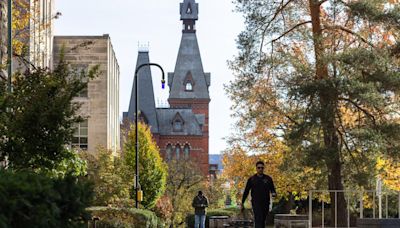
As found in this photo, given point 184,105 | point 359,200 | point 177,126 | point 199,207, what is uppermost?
point 184,105

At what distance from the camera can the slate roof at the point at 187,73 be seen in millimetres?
180125

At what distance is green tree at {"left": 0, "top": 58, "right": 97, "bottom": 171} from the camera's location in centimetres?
1802

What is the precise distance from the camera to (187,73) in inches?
7092

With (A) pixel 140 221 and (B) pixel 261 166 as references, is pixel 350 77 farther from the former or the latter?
(B) pixel 261 166

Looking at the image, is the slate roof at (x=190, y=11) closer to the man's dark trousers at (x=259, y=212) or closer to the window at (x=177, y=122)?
the window at (x=177, y=122)

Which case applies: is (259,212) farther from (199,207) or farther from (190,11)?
(190,11)

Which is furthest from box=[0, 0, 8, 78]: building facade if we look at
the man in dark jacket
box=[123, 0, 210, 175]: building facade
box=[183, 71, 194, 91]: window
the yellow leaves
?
box=[183, 71, 194, 91]: window

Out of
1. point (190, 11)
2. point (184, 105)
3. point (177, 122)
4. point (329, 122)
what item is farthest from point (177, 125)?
point (329, 122)

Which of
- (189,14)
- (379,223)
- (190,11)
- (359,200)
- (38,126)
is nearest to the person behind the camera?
(38,126)

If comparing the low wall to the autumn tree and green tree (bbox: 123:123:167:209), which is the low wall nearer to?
the autumn tree

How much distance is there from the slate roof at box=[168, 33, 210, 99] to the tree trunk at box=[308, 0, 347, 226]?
5754 inches

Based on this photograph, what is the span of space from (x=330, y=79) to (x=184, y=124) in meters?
136

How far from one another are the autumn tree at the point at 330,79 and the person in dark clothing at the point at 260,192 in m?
9.20

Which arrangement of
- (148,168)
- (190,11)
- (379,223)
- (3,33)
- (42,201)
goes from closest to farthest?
(42,201) → (379,223) → (3,33) → (148,168) → (190,11)
